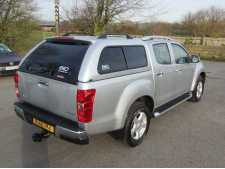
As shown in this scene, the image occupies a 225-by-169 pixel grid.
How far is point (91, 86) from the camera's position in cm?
293

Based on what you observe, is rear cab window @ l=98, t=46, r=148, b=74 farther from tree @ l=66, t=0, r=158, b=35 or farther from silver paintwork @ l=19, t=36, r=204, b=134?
tree @ l=66, t=0, r=158, b=35

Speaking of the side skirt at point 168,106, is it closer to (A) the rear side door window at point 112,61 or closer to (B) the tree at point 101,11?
(A) the rear side door window at point 112,61

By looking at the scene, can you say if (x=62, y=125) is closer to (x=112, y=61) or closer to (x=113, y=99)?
(x=113, y=99)

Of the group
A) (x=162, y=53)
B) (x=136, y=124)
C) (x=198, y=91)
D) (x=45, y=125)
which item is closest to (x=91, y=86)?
(x=45, y=125)

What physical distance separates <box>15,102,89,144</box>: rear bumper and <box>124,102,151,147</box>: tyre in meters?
0.80

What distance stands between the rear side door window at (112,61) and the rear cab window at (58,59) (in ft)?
0.86

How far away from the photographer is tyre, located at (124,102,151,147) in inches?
142

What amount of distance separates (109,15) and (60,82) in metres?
15.2

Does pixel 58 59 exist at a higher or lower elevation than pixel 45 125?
higher

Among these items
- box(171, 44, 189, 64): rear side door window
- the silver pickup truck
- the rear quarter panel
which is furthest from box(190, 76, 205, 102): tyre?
the rear quarter panel

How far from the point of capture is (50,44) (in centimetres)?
373

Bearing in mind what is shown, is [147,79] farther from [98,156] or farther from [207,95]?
[207,95]

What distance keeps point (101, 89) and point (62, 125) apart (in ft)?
2.30

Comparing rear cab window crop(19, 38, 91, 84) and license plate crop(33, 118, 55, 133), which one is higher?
rear cab window crop(19, 38, 91, 84)
